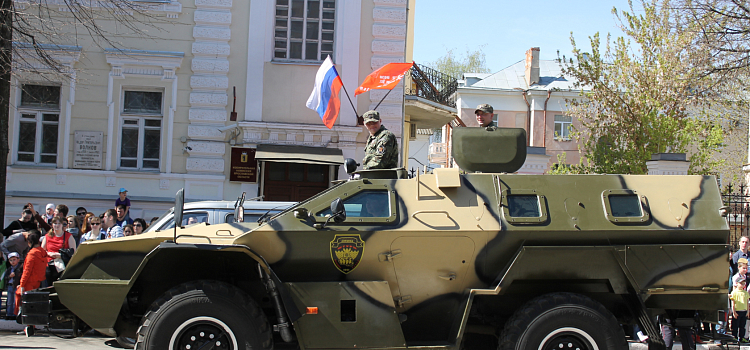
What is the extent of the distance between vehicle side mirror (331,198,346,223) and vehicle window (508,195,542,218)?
158 cm

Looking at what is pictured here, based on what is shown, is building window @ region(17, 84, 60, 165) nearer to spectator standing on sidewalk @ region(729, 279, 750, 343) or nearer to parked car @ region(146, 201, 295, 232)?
parked car @ region(146, 201, 295, 232)

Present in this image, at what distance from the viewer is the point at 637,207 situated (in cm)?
598

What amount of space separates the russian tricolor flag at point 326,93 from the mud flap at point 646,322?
7.92 metres

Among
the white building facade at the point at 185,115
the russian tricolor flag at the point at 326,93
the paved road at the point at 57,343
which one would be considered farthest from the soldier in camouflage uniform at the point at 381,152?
the white building facade at the point at 185,115

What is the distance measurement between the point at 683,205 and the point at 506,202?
171 centimetres

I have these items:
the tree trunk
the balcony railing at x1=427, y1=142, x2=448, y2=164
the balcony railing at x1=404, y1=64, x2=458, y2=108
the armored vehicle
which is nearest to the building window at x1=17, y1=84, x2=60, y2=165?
the tree trunk

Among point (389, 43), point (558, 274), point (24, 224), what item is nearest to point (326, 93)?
point (389, 43)

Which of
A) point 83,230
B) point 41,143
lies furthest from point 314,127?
point 41,143

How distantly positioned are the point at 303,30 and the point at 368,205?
29.7 feet

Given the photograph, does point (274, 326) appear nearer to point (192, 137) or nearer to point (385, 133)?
point (385, 133)

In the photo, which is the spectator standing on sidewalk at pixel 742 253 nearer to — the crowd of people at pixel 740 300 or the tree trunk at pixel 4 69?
the crowd of people at pixel 740 300

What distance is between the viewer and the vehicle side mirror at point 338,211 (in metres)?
5.40

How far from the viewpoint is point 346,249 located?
5.66m

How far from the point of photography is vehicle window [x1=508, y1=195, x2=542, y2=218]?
588 centimetres
